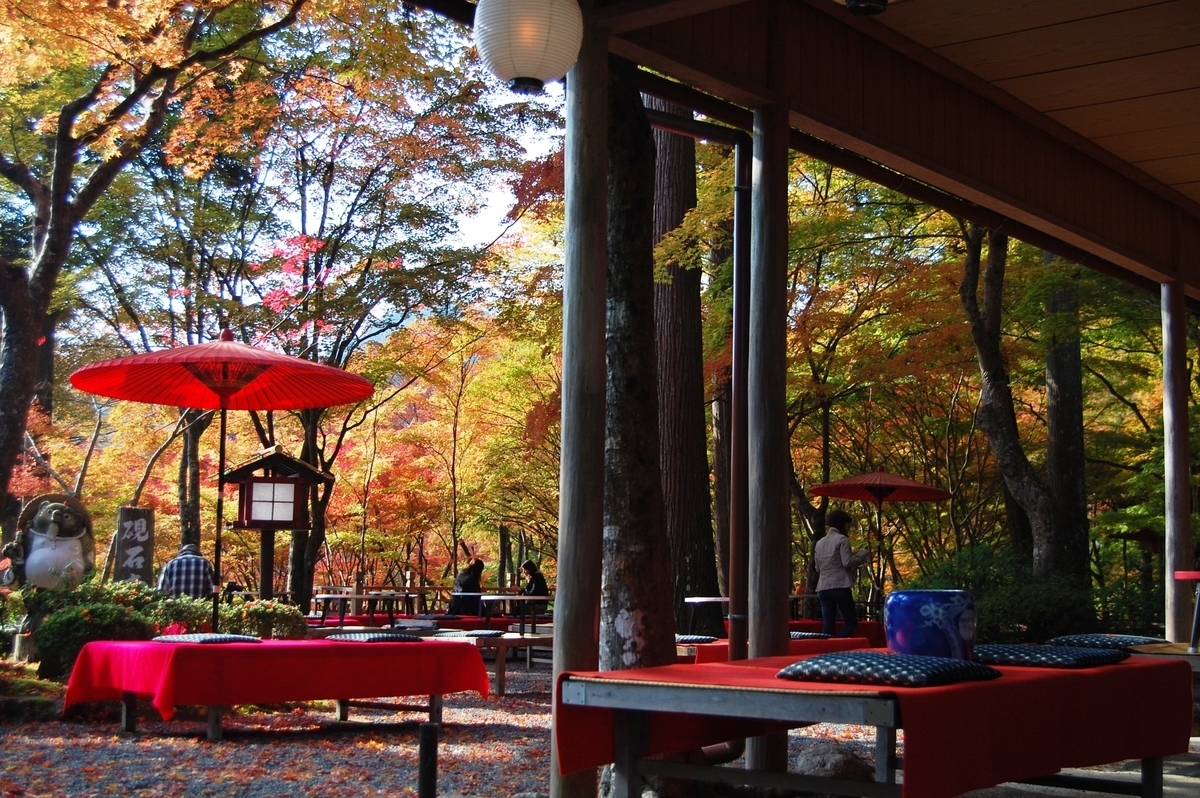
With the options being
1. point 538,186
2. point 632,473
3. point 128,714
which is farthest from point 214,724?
point 538,186

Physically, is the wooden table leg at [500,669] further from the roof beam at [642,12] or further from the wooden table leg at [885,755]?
the wooden table leg at [885,755]

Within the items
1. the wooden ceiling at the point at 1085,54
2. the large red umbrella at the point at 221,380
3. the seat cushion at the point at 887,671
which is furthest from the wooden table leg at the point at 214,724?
the wooden ceiling at the point at 1085,54

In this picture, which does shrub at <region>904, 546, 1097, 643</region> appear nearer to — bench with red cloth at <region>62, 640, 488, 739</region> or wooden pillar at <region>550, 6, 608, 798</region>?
bench with red cloth at <region>62, 640, 488, 739</region>

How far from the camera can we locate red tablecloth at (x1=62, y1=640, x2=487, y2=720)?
6.29 metres

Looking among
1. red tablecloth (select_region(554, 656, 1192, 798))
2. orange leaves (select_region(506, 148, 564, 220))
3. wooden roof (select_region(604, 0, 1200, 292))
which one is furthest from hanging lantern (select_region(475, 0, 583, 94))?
orange leaves (select_region(506, 148, 564, 220))

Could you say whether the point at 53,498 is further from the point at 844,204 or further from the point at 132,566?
the point at 844,204

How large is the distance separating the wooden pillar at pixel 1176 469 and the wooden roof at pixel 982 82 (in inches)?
42.9

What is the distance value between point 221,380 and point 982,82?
5254 millimetres

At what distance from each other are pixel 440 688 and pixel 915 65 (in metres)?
4.42

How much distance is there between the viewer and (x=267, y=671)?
6434mm

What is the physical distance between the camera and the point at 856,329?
16375 mm

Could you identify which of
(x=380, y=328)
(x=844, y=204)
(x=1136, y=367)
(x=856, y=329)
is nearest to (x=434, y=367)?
(x=380, y=328)

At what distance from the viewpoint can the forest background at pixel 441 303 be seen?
36.1ft

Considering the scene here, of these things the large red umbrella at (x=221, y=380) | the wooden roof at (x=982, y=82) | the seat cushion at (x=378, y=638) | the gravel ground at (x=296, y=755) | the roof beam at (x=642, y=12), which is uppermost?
the wooden roof at (x=982, y=82)
